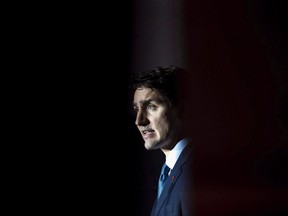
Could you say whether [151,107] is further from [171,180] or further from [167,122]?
[171,180]

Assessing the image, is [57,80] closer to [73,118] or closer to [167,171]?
[73,118]

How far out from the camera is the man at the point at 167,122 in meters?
0.73

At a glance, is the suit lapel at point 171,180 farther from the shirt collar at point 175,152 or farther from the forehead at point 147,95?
the forehead at point 147,95

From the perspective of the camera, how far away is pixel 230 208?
0.76m

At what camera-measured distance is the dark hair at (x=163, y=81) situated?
2.59ft

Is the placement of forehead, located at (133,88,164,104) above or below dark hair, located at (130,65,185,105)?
below

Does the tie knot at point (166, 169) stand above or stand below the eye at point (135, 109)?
below

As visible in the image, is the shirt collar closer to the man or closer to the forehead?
the man

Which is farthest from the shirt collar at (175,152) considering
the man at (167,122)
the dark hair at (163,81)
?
the dark hair at (163,81)

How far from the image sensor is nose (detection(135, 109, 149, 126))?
76 centimetres

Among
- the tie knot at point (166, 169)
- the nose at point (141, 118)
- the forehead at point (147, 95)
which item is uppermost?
Result: the forehead at point (147, 95)

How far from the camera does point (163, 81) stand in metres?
0.79

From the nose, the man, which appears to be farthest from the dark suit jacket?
the nose

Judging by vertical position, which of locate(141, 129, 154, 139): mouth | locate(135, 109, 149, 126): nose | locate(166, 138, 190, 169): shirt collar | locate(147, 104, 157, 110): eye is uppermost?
locate(147, 104, 157, 110): eye
